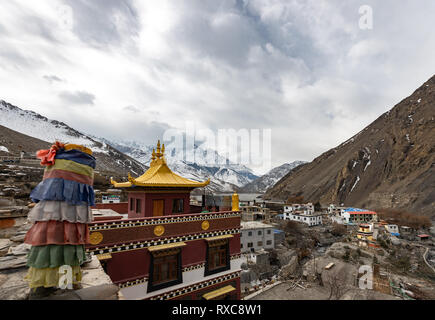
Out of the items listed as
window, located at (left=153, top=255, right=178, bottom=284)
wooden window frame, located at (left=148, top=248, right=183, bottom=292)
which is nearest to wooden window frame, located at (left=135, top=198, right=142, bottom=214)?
wooden window frame, located at (left=148, top=248, right=183, bottom=292)

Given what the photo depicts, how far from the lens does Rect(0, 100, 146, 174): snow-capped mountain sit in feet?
484

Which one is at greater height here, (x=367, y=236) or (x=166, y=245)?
(x=166, y=245)

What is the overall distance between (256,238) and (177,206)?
33.3m

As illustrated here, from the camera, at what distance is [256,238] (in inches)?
1570

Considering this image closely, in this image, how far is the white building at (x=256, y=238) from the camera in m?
38.9

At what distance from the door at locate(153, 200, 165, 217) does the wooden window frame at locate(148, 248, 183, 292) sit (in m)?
1.86

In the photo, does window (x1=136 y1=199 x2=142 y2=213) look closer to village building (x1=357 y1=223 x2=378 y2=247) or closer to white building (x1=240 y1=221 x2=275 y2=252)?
white building (x1=240 y1=221 x2=275 y2=252)

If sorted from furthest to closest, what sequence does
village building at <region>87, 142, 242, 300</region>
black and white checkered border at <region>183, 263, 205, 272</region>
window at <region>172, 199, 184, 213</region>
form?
1. window at <region>172, 199, 184, 213</region>
2. black and white checkered border at <region>183, 263, 205, 272</region>
3. village building at <region>87, 142, 242, 300</region>

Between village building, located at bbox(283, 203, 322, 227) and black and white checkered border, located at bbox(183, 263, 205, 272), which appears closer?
black and white checkered border, located at bbox(183, 263, 205, 272)

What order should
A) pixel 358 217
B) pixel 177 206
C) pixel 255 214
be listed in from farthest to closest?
pixel 255 214 < pixel 358 217 < pixel 177 206

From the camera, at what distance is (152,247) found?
7.87 m

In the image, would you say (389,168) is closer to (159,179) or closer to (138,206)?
(159,179)

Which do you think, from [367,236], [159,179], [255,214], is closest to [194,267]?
[159,179]
